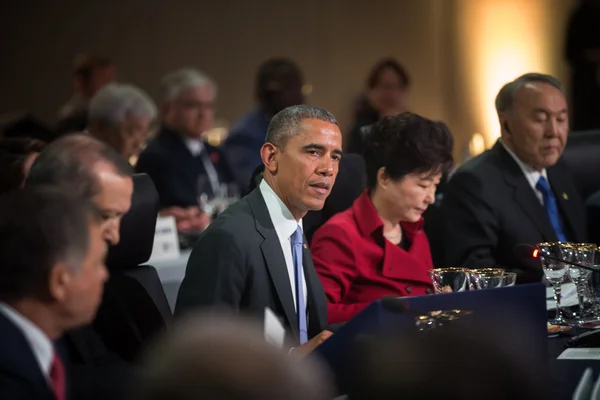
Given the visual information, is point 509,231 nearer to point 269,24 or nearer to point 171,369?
point 171,369

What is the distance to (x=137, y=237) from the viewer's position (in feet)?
8.64

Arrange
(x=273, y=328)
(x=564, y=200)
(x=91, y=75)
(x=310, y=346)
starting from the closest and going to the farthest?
(x=273, y=328), (x=310, y=346), (x=564, y=200), (x=91, y=75)

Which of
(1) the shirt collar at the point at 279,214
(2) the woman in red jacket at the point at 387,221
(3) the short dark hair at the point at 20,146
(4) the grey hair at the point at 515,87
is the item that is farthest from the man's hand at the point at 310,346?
(4) the grey hair at the point at 515,87

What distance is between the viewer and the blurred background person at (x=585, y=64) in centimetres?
572

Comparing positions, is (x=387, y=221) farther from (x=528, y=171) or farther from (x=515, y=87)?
(x=515, y=87)

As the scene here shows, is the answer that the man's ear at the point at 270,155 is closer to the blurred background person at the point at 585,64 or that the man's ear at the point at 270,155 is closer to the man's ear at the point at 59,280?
the man's ear at the point at 59,280

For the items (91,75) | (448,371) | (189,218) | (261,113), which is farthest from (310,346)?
(91,75)

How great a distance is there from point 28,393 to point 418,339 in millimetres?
739

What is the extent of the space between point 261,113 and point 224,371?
14.1ft

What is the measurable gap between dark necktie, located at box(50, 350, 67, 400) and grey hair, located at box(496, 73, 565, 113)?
237cm

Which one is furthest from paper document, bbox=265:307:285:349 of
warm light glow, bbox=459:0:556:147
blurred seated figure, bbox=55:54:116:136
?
warm light glow, bbox=459:0:556:147

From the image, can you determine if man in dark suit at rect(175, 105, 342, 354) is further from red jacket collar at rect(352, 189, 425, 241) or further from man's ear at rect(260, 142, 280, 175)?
red jacket collar at rect(352, 189, 425, 241)

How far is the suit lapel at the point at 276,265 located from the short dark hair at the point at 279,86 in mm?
2591

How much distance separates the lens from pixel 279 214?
99.6 inches
